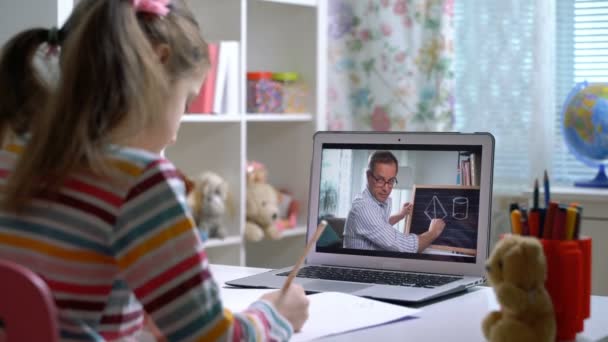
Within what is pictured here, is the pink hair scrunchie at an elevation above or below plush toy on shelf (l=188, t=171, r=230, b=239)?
above

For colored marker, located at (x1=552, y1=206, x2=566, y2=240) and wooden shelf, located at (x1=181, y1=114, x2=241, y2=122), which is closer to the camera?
colored marker, located at (x1=552, y1=206, x2=566, y2=240)

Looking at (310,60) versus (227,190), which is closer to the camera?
(227,190)

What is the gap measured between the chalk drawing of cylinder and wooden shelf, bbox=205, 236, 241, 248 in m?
1.20

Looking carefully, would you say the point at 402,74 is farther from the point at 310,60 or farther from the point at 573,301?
the point at 573,301

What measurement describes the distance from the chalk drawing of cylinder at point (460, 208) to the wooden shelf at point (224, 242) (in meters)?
1.20

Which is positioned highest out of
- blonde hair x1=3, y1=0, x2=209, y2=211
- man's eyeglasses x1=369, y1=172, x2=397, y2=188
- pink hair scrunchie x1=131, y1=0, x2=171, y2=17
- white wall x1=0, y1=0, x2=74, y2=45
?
Answer: white wall x1=0, y1=0, x2=74, y2=45

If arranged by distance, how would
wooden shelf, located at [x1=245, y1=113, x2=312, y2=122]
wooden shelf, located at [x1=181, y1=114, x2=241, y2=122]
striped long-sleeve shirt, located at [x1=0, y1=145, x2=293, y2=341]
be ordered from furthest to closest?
wooden shelf, located at [x1=245, y1=113, x2=312, y2=122], wooden shelf, located at [x1=181, y1=114, x2=241, y2=122], striped long-sleeve shirt, located at [x1=0, y1=145, x2=293, y2=341]

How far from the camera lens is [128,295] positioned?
37.5 inches

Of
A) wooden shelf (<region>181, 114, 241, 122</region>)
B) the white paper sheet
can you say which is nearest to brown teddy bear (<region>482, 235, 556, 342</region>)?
the white paper sheet

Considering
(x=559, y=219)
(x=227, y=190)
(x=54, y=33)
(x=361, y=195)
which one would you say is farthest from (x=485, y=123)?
(x=54, y=33)

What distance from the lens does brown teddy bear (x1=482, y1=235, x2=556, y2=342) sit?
0.98 meters

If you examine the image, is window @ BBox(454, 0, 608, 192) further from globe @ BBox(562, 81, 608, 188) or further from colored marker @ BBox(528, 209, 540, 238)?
colored marker @ BBox(528, 209, 540, 238)

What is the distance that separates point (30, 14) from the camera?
6.57 feet

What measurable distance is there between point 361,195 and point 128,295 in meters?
0.70
